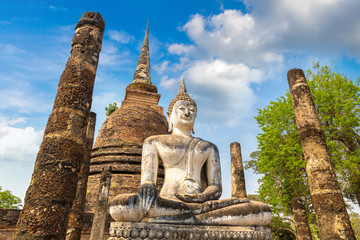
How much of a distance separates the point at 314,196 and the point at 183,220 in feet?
16.0

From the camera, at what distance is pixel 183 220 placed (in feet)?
9.93

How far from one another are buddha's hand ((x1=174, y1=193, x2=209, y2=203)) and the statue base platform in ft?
1.25

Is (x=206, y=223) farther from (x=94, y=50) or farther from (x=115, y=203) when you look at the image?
(x=94, y=50)

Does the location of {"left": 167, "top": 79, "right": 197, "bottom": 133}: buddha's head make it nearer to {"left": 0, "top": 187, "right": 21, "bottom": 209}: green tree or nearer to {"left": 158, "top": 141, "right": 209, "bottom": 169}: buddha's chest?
{"left": 158, "top": 141, "right": 209, "bottom": 169}: buddha's chest

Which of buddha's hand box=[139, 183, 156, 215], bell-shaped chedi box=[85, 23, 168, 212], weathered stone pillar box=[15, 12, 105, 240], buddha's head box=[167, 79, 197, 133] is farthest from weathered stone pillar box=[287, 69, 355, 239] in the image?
bell-shaped chedi box=[85, 23, 168, 212]

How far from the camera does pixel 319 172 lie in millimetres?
6605

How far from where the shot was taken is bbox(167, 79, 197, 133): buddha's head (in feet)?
14.4

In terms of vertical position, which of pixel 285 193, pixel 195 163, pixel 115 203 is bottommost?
pixel 115 203

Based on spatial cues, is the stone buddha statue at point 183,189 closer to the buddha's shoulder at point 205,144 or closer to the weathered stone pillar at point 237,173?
the buddha's shoulder at point 205,144

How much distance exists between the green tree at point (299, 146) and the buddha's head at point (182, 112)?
31.5 ft

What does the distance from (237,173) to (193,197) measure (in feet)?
26.2

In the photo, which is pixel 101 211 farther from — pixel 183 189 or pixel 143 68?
pixel 143 68

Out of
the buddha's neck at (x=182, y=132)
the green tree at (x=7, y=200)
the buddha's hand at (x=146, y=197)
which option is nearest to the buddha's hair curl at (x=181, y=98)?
the buddha's neck at (x=182, y=132)

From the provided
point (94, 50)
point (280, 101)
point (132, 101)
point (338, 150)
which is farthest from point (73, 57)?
point (280, 101)
